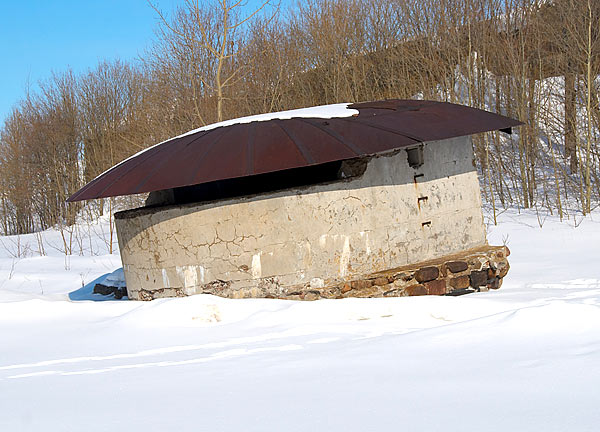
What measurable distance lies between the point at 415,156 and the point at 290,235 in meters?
1.72

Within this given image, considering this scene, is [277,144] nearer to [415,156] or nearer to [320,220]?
[320,220]

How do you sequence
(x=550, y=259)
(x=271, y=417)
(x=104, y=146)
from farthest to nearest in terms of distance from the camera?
(x=104, y=146), (x=550, y=259), (x=271, y=417)

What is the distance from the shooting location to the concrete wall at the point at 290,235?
18.8 ft

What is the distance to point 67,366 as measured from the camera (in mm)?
4039

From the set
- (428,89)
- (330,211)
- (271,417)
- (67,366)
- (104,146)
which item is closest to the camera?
(271,417)

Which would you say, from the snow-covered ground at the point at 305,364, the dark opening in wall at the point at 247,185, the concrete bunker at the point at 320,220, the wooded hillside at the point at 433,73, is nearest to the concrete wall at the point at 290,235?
the concrete bunker at the point at 320,220

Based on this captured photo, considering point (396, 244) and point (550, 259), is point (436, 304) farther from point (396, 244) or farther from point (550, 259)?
point (550, 259)

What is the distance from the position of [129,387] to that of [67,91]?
76.6 ft

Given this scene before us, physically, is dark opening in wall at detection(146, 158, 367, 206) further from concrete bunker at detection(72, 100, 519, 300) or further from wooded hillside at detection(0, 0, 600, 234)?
wooded hillside at detection(0, 0, 600, 234)

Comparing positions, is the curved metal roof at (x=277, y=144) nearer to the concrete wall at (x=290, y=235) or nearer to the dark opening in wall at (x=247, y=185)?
the concrete wall at (x=290, y=235)

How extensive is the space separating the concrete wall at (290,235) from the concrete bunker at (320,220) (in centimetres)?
1

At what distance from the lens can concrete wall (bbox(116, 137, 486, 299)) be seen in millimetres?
5730

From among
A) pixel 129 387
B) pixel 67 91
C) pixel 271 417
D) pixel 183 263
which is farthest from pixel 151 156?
pixel 67 91

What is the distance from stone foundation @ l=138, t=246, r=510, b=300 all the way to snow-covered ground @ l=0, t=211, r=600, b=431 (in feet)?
0.85
